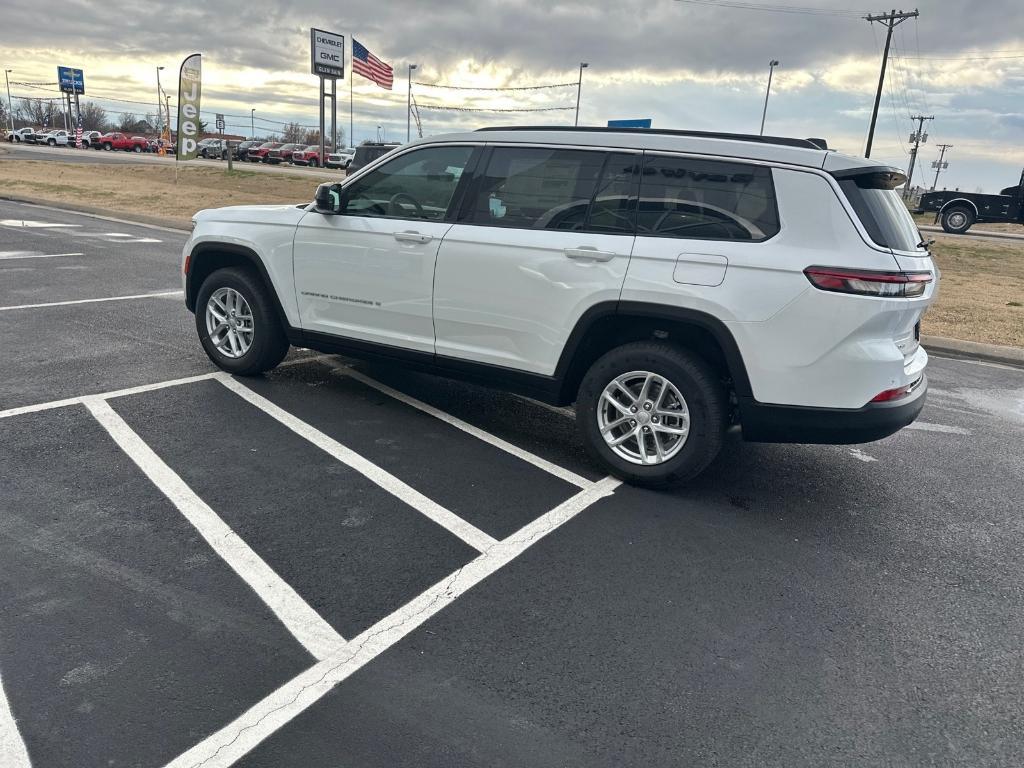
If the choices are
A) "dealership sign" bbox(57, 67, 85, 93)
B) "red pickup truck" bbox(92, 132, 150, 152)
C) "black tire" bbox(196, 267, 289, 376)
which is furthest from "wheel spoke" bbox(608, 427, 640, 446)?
"dealership sign" bbox(57, 67, 85, 93)

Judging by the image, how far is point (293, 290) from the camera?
5504 mm

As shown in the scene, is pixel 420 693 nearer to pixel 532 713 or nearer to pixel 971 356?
pixel 532 713

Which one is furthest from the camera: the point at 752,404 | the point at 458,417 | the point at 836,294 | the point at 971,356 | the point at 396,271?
the point at 971,356

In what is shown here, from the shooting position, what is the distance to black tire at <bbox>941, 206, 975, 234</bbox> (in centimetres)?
2685

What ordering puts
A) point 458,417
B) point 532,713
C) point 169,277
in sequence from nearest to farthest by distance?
point 532,713
point 458,417
point 169,277

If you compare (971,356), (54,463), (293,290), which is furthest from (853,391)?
(971,356)

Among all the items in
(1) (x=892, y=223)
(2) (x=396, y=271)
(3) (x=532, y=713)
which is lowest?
(3) (x=532, y=713)

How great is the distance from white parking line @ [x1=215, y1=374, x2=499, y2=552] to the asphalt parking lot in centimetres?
2

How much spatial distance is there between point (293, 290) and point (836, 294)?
3.55 m

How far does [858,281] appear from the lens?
377 centimetres

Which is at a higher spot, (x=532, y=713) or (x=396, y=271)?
(x=396, y=271)

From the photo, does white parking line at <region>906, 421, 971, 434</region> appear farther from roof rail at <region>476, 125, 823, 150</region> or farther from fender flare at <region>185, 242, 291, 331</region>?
fender flare at <region>185, 242, 291, 331</region>

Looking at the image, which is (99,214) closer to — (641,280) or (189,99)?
(189,99)

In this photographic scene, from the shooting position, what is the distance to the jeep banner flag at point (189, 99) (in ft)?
67.5
